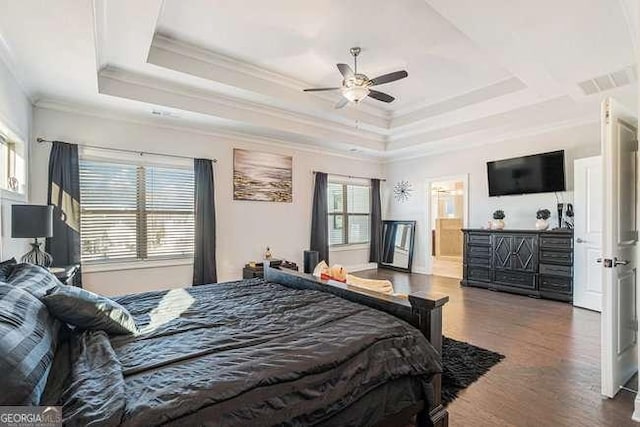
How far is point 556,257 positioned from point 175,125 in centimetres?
619

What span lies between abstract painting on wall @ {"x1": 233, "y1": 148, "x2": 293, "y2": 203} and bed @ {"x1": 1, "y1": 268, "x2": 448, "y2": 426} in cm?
359

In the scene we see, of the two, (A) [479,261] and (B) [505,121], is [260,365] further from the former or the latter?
(B) [505,121]

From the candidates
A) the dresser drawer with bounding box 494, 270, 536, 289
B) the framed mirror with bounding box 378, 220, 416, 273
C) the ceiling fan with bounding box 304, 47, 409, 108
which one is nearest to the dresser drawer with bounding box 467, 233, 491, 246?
the dresser drawer with bounding box 494, 270, 536, 289

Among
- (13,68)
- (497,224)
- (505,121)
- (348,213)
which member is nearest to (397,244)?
(348,213)

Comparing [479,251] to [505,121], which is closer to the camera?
[505,121]

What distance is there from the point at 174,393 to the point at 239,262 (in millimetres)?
4745

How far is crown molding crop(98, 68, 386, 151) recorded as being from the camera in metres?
4.10

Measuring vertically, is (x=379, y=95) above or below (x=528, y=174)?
above

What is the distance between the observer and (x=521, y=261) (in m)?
5.39

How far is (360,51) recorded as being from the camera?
4.12 metres

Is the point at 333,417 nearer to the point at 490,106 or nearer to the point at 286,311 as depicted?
the point at 286,311

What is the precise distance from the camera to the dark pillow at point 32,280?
1.90 meters

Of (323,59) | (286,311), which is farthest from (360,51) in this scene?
(286,311)

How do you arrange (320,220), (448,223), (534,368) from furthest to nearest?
(448,223), (320,220), (534,368)
